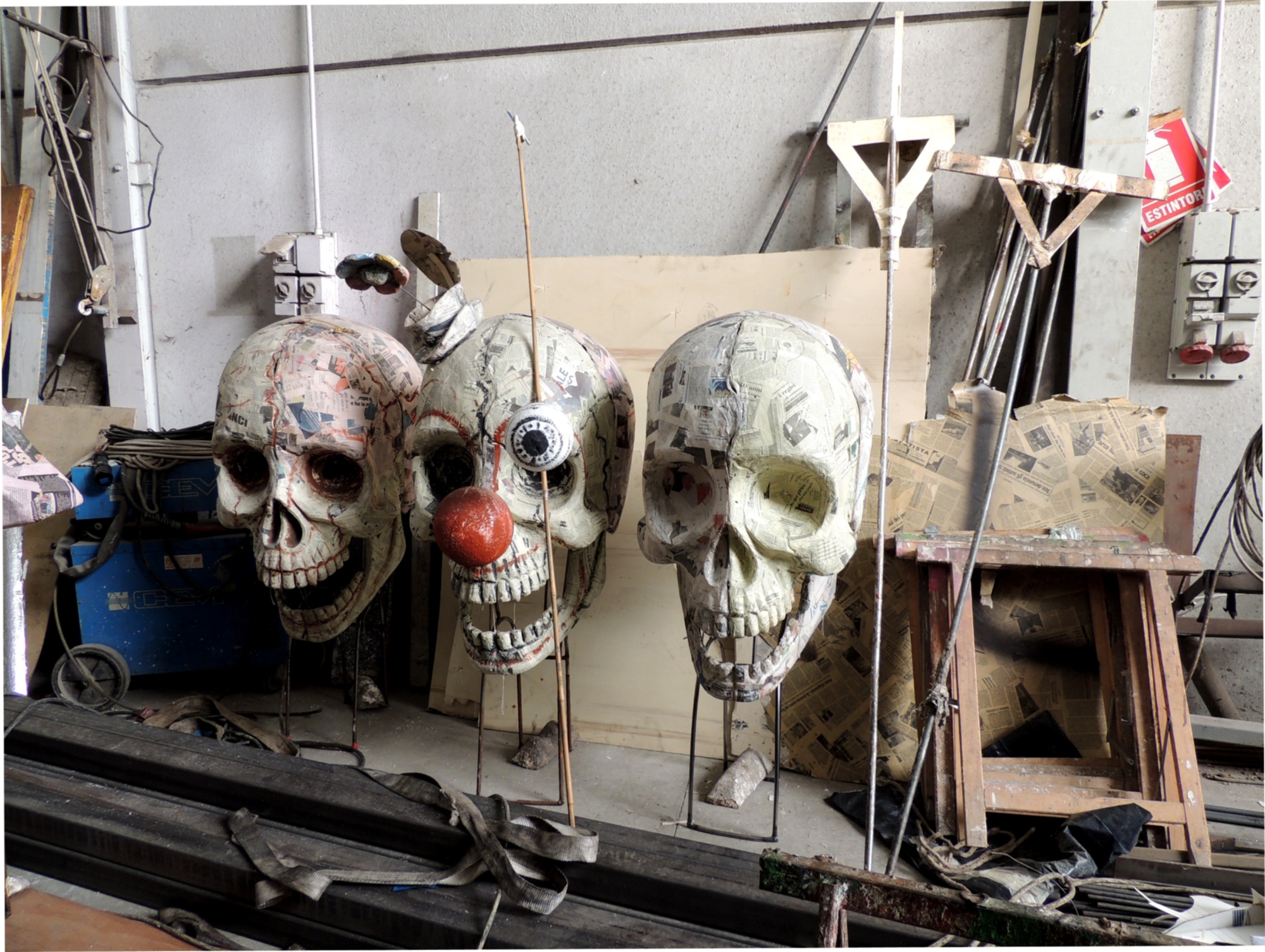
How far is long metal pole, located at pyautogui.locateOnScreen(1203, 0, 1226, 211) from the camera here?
202cm

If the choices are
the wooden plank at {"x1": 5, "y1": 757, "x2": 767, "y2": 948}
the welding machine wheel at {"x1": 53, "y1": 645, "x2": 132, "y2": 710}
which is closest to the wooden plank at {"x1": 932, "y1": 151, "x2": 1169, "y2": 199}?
the wooden plank at {"x1": 5, "y1": 757, "x2": 767, "y2": 948}

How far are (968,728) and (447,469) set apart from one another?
132cm

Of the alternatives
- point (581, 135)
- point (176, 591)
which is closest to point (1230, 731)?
point (581, 135)

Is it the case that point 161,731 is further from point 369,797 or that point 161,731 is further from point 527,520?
point 527,520

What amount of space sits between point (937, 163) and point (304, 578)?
182 cm

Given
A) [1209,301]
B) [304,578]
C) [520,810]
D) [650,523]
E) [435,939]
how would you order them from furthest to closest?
[1209,301], [304,578], [520,810], [650,523], [435,939]

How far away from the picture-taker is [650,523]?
1.59 metres

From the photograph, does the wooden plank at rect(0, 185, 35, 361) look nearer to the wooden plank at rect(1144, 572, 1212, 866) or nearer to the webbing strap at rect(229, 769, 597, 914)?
the webbing strap at rect(229, 769, 597, 914)

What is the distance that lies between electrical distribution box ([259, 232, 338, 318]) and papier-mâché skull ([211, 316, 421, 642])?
88 centimetres

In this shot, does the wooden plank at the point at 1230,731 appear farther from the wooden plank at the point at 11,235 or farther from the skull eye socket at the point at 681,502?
the wooden plank at the point at 11,235

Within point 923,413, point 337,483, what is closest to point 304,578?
point 337,483

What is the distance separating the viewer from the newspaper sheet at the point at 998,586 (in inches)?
79.1

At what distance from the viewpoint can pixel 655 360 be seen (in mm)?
2299

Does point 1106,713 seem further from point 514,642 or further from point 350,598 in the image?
point 350,598
